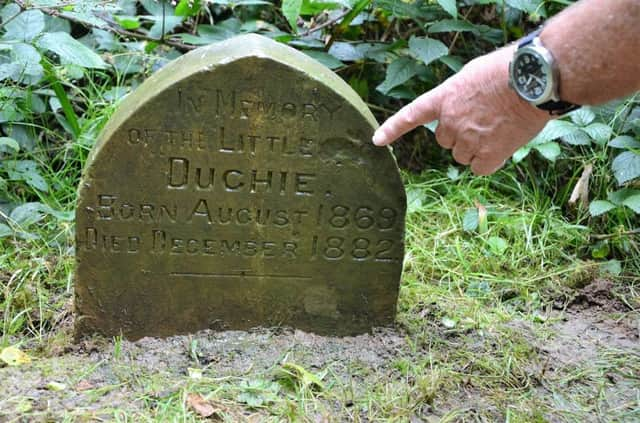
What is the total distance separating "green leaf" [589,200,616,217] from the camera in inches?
142

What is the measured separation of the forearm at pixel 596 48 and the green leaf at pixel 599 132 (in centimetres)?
167

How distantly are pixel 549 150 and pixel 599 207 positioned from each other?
1.14 feet

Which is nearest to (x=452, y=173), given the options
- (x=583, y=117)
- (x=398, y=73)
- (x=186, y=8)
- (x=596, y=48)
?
(x=398, y=73)

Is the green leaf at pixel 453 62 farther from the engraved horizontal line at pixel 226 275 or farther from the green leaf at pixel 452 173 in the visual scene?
the engraved horizontal line at pixel 226 275

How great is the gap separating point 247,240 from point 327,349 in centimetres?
46

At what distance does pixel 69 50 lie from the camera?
3199mm

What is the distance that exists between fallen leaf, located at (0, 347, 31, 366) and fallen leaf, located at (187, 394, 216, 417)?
0.60 meters

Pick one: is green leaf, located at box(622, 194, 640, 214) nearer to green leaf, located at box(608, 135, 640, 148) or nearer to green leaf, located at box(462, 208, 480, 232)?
green leaf, located at box(608, 135, 640, 148)

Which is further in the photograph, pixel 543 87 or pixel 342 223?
pixel 342 223

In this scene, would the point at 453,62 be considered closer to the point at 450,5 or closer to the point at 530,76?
the point at 450,5

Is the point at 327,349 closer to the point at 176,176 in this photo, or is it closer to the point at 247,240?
the point at 247,240

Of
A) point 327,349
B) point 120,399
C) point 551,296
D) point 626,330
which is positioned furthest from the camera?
point 551,296

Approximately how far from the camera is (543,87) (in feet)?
7.04

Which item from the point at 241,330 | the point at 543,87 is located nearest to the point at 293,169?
the point at 241,330
